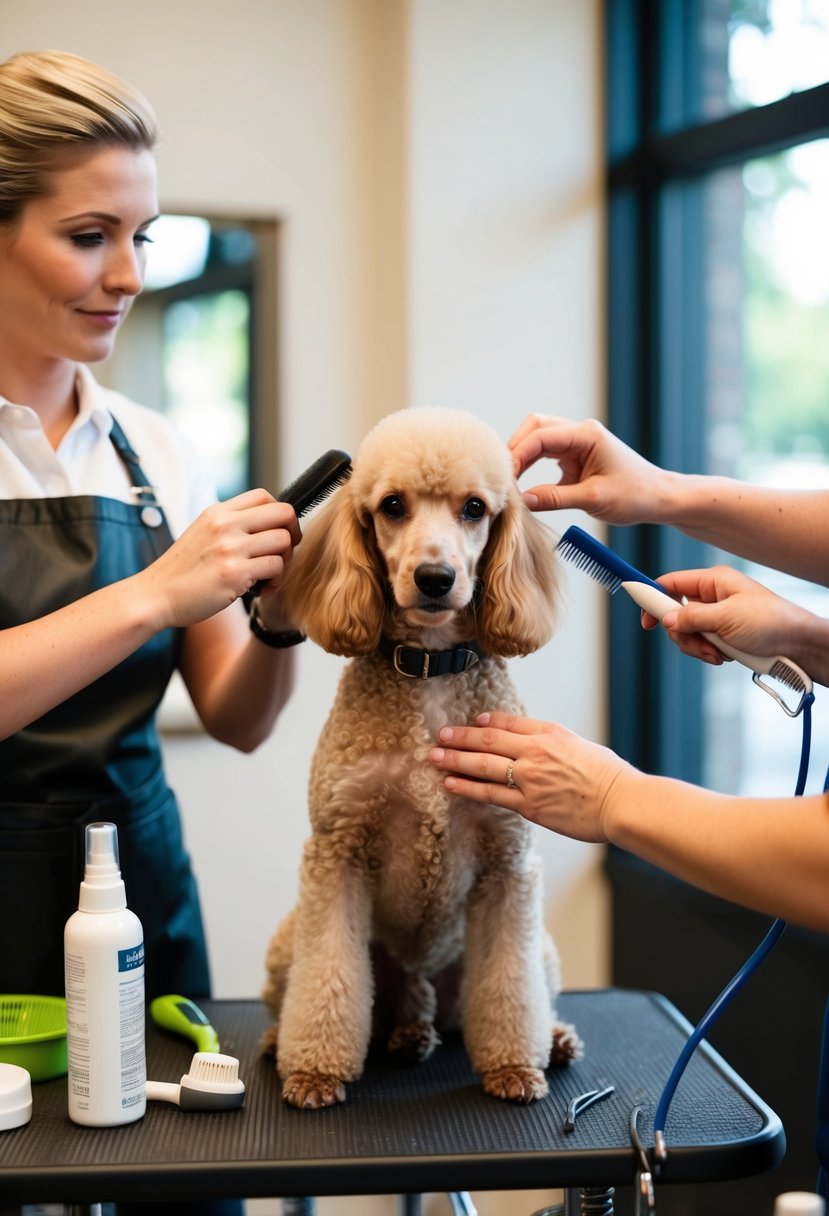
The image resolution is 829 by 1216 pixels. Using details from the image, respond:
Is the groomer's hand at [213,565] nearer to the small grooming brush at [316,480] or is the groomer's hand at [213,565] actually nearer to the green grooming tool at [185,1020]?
the small grooming brush at [316,480]

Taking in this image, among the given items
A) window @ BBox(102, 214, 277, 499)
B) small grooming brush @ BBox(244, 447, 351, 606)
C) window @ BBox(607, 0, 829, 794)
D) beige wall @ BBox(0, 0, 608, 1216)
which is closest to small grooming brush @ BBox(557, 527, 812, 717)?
small grooming brush @ BBox(244, 447, 351, 606)

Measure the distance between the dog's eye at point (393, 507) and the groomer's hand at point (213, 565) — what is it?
0.37ft

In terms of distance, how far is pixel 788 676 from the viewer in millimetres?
1077

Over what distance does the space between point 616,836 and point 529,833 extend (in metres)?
0.21

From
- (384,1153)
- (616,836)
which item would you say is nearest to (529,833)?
(616,836)

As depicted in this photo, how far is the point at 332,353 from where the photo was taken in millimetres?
2840

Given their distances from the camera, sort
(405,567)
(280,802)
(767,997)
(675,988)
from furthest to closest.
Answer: (280,802), (675,988), (767,997), (405,567)

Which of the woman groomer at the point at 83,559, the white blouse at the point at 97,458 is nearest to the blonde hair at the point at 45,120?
the woman groomer at the point at 83,559

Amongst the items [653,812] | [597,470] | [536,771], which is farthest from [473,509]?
[653,812]

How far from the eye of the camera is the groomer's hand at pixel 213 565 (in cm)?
120

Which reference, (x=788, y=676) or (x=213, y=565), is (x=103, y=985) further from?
(x=788, y=676)

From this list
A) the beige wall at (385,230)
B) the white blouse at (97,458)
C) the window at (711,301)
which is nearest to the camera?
the white blouse at (97,458)

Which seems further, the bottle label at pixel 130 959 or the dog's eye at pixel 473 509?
the dog's eye at pixel 473 509

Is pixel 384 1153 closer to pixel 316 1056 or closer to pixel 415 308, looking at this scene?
pixel 316 1056
